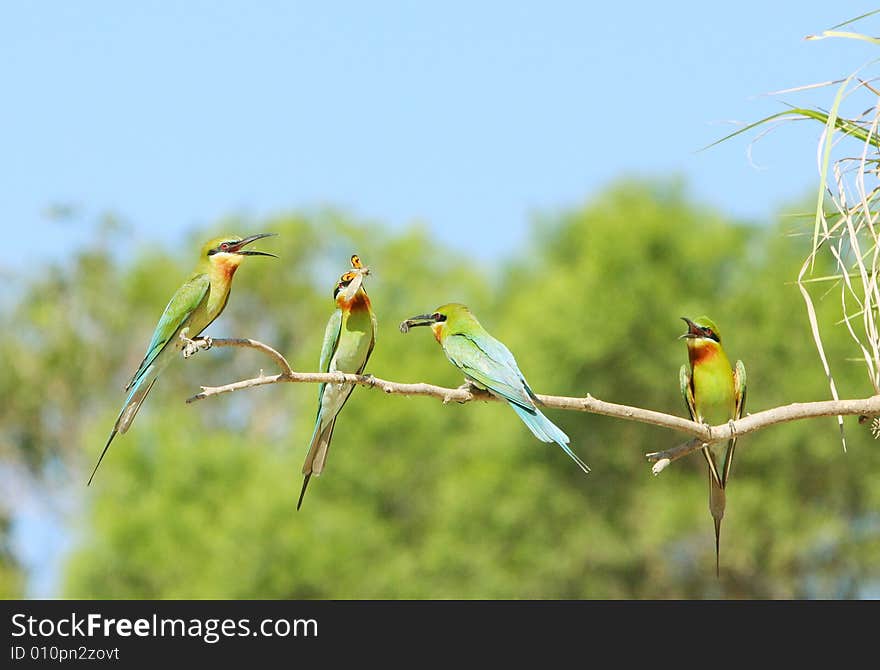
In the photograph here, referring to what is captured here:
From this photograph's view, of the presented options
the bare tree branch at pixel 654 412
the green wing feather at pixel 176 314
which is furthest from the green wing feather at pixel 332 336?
the bare tree branch at pixel 654 412

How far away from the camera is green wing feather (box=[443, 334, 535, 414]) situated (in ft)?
12.6

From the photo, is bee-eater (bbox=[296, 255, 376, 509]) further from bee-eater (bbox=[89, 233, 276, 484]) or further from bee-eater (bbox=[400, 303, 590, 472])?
bee-eater (bbox=[89, 233, 276, 484])

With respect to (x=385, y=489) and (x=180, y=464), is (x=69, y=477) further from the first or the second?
(x=385, y=489)

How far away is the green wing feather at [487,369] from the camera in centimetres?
385

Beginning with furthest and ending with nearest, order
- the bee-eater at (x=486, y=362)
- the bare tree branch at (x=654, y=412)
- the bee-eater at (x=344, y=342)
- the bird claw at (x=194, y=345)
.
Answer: the bee-eater at (x=344, y=342), the bird claw at (x=194, y=345), the bee-eater at (x=486, y=362), the bare tree branch at (x=654, y=412)

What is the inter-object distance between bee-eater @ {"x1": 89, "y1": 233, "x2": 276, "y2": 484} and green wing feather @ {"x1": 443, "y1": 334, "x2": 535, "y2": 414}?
0.68 meters

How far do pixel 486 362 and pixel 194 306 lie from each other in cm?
102

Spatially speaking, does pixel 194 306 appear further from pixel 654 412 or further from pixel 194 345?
pixel 654 412

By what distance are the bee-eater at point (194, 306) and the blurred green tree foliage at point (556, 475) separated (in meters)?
12.5

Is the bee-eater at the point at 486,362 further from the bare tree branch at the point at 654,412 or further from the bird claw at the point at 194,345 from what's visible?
the bird claw at the point at 194,345

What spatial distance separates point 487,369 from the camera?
4.06 metres

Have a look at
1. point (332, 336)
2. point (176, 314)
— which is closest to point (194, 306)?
point (176, 314)

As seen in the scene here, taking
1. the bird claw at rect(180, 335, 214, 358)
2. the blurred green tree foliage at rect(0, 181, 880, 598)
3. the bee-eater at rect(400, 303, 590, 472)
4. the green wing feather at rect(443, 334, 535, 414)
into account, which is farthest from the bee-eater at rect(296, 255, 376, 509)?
the blurred green tree foliage at rect(0, 181, 880, 598)
